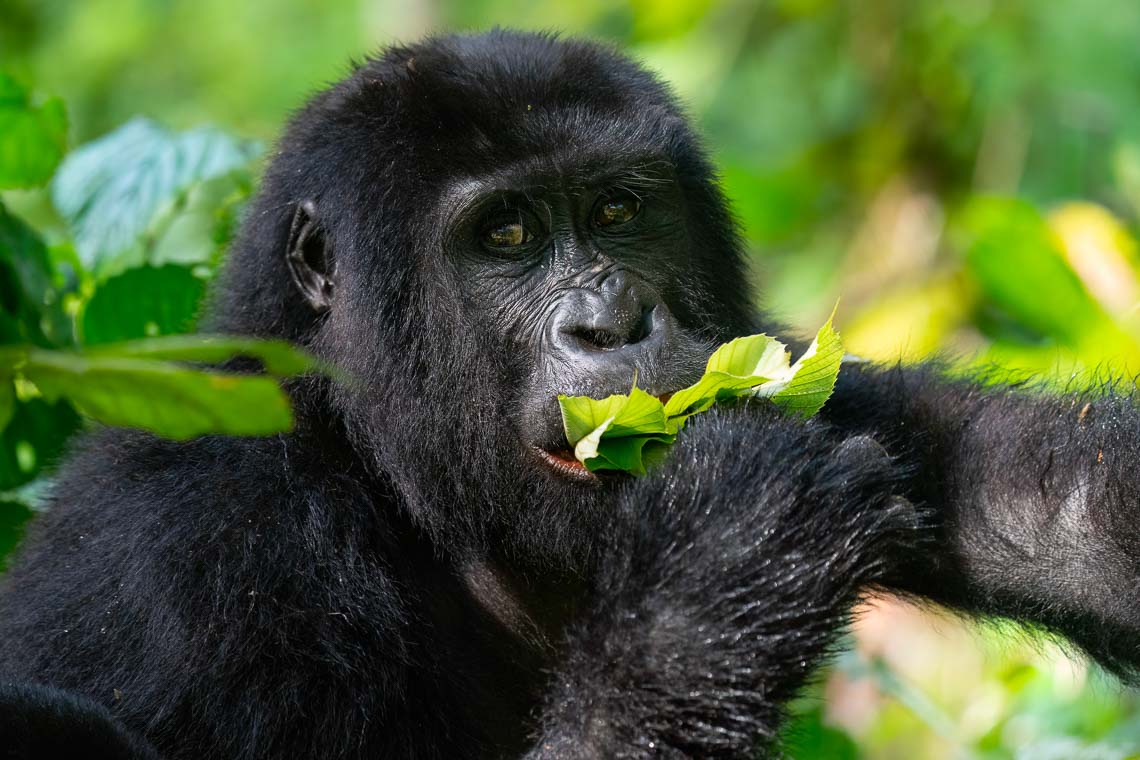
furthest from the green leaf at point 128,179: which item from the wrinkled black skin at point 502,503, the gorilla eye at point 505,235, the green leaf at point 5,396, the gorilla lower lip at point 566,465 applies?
the green leaf at point 5,396

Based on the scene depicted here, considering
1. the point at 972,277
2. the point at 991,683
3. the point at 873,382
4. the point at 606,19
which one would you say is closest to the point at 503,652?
the point at 873,382

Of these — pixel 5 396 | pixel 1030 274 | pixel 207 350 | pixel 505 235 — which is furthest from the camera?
pixel 1030 274

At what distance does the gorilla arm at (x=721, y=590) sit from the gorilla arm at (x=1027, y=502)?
1.52 ft

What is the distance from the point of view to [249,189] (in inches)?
176

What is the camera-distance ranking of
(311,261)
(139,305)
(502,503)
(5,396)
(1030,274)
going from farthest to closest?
(1030,274) < (139,305) < (311,261) < (502,503) < (5,396)

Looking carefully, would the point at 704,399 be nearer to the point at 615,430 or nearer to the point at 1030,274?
the point at 615,430

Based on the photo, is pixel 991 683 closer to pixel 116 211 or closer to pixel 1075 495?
pixel 1075 495

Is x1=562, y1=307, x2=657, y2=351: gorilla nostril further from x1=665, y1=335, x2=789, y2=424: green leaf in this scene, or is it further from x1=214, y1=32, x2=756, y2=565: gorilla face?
x1=665, y1=335, x2=789, y2=424: green leaf

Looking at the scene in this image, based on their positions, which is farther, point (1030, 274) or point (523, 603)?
point (1030, 274)

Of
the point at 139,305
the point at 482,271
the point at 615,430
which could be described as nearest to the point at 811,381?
the point at 615,430

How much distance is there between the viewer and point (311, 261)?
3.42 metres

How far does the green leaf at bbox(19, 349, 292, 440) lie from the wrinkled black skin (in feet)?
3.61

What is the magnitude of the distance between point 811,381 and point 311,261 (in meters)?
1.34

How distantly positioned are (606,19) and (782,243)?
3.04 meters
